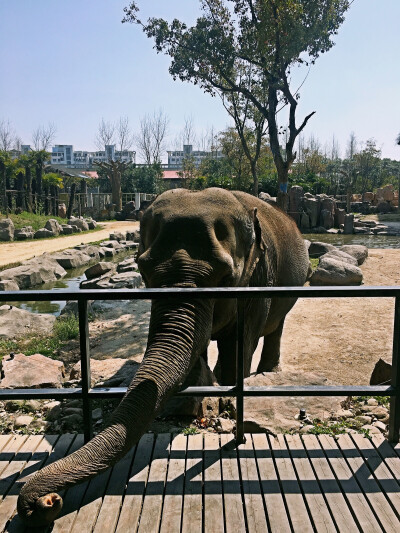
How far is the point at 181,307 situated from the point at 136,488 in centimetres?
108

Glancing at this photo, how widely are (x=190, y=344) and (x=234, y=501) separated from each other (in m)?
0.93

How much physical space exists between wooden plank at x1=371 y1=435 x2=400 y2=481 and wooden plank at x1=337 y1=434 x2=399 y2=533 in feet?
0.43

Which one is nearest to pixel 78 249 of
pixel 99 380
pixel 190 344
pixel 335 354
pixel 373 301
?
pixel 373 301

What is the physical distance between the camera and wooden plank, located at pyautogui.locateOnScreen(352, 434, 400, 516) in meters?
2.55

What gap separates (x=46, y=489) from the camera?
2.26 metres

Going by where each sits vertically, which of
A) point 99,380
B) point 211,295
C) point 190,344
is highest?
point 211,295

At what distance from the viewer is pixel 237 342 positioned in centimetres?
298

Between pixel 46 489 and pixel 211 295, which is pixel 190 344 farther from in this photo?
pixel 46 489

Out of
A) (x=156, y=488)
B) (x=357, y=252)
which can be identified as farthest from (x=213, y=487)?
(x=357, y=252)

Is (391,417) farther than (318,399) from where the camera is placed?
No

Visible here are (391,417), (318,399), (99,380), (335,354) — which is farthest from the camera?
(335,354)

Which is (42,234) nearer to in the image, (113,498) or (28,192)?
(28,192)

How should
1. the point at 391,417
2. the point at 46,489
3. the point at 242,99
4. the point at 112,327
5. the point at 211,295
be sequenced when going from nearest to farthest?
the point at 46,489 → the point at 211,295 → the point at 391,417 → the point at 112,327 → the point at 242,99

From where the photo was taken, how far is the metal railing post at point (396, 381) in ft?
9.64
